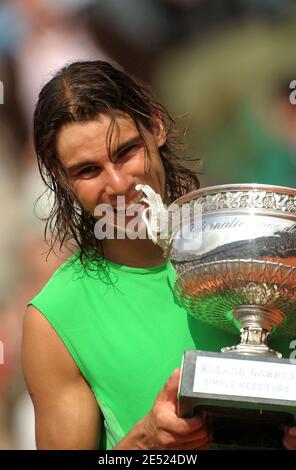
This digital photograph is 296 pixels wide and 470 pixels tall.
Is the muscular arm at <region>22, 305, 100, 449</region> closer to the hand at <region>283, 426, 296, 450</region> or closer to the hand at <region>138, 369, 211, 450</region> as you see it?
the hand at <region>138, 369, 211, 450</region>

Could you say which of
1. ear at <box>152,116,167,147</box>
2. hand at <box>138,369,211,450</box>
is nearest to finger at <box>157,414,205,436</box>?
hand at <box>138,369,211,450</box>

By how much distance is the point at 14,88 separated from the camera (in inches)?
91.1

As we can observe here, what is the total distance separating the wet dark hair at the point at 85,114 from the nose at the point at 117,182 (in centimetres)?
8

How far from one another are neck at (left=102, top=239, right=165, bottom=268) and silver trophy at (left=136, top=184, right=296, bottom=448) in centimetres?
12

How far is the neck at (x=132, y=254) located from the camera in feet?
4.43

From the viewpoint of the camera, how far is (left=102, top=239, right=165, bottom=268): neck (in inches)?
53.2

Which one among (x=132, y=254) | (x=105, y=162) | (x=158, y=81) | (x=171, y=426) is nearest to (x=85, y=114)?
(x=105, y=162)

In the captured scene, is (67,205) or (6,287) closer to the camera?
(67,205)

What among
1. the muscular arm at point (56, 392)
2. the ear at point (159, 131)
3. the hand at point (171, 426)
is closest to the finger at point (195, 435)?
the hand at point (171, 426)

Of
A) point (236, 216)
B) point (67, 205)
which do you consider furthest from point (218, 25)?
point (236, 216)

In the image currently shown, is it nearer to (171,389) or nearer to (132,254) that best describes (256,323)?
(171,389)
